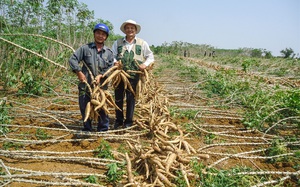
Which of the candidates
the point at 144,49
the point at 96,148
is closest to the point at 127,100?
the point at 144,49

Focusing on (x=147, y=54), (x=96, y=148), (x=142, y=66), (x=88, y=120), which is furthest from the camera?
(x=147, y=54)

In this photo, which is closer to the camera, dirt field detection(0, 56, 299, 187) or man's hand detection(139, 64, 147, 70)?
dirt field detection(0, 56, 299, 187)

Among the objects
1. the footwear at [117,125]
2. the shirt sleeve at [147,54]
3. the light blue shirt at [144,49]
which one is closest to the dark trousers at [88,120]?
the footwear at [117,125]

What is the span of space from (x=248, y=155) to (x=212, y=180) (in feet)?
3.07

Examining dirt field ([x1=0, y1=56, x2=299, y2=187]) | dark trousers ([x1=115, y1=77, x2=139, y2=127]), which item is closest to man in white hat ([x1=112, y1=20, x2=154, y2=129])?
dark trousers ([x1=115, y1=77, x2=139, y2=127])

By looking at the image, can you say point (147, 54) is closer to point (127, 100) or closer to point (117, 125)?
point (127, 100)

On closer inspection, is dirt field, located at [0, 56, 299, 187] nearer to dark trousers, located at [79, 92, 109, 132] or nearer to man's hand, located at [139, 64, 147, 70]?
dark trousers, located at [79, 92, 109, 132]

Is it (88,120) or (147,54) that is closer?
(88,120)

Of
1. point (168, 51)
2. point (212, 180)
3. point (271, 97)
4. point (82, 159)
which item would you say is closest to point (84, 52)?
point (82, 159)

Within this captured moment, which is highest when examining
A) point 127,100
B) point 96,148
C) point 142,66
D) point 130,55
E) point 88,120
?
point 130,55

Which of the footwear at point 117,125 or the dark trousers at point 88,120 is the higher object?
the dark trousers at point 88,120

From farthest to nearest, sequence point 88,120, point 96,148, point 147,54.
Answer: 1. point 147,54
2. point 88,120
3. point 96,148

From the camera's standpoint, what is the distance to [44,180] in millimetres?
2258

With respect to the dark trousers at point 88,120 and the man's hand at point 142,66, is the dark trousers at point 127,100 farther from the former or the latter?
the dark trousers at point 88,120
